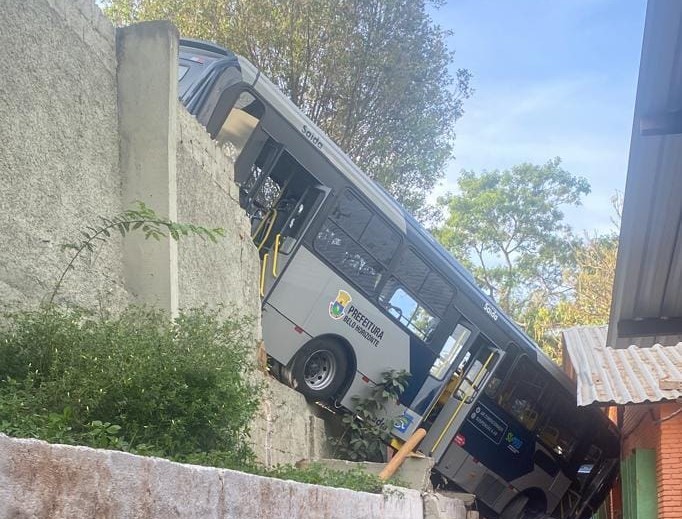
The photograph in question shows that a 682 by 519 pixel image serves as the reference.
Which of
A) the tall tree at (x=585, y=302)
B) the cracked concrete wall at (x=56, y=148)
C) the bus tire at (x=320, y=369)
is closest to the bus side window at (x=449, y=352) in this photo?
the bus tire at (x=320, y=369)

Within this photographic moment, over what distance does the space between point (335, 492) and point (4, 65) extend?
3.13m

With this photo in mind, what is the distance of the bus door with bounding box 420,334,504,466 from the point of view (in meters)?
12.2

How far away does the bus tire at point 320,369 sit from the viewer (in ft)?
34.3

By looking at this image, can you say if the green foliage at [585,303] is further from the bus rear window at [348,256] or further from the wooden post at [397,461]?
the wooden post at [397,461]

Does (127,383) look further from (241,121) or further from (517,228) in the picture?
(517,228)

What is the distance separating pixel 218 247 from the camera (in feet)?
23.1

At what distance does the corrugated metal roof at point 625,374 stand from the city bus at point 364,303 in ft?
3.51

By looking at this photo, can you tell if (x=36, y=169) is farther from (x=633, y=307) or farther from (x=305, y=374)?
(x=305, y=374)

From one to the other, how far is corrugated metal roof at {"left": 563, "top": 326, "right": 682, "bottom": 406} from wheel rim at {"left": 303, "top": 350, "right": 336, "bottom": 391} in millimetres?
3126

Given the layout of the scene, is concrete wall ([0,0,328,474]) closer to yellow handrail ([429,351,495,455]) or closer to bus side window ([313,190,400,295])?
bus side window ([313,190,400,295])

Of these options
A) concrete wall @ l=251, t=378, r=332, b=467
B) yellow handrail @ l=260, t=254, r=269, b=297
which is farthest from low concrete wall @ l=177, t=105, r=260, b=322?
yellow handrail @ l=260, t=254, r=269, b=297

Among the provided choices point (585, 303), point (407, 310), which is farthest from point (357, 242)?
point (585, 303)

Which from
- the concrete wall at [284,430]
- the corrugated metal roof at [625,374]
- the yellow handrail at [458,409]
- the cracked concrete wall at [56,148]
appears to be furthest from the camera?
the yellow handrail at [458,409]

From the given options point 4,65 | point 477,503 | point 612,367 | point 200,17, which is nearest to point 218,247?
point 4,65
